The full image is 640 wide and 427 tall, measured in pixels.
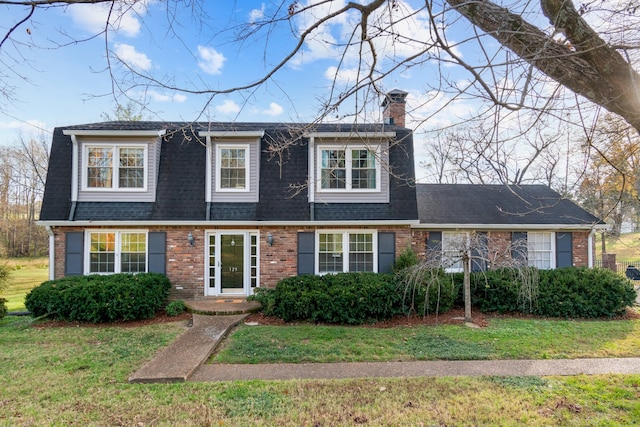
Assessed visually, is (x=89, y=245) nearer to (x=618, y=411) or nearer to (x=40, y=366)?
(x=40, y=366)

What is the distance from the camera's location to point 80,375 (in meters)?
5.48

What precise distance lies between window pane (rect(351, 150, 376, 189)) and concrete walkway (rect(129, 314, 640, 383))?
633cm

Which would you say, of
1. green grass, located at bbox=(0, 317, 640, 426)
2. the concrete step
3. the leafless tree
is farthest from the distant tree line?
the leafless tree

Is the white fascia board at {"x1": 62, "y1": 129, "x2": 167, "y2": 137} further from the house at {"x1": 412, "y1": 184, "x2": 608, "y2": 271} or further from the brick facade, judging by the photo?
the house at {"x1": 412, "y1": 184, "x2": 608, "y2": 271}

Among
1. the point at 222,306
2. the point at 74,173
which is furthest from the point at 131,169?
the point at 222,306

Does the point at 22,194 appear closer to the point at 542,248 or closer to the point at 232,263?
the point at 232,263

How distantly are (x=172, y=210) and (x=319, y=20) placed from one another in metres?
8.63

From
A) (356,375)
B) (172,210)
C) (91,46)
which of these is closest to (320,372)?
(356,375)

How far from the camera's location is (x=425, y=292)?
902cm

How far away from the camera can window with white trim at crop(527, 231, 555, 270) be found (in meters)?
12.3

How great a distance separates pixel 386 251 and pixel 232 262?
4.97 meters

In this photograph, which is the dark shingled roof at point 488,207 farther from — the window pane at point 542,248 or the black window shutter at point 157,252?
the black window shutter at point 157,252

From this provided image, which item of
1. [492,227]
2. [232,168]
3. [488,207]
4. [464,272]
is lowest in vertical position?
[464,272]

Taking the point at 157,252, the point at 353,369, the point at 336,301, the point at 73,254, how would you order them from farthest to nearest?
the point at 157,252 → the point at 73,254 → the point at 336,301 → the point at 353,369
